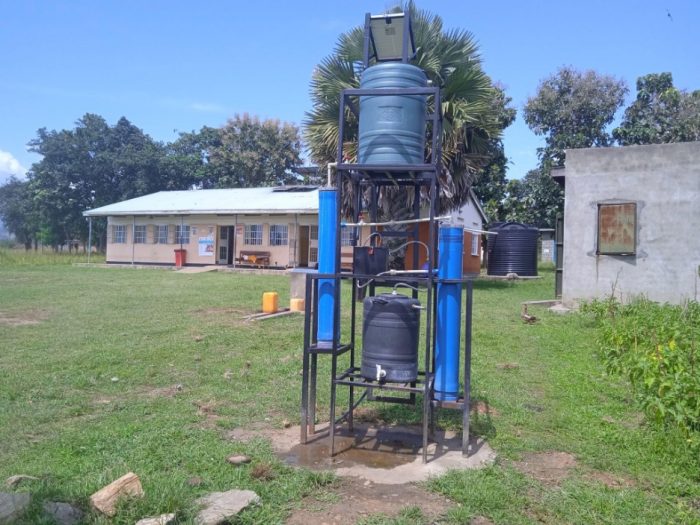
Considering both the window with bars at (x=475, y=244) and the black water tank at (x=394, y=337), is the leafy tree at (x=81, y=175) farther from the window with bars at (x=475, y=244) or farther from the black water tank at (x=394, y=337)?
the black water tank at (x=394, y=337)

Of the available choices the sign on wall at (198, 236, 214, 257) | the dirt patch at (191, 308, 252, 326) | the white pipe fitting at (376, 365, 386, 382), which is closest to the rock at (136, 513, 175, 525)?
the white pipe fitting at (376, 365, 386, 382)

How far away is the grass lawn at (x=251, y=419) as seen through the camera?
345 centimetres

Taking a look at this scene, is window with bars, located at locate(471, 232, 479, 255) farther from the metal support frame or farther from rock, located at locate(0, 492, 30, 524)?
rock, located at locate(0, 492, 30, 524)

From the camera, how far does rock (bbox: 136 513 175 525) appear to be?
2.94 metres

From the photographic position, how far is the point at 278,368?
22.1 feet

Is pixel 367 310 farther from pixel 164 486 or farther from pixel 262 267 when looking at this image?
pixel 262 267

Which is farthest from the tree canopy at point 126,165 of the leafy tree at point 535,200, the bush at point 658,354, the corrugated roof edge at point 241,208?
the bush at point 658,354

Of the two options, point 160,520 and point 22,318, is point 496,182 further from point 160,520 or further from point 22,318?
point 160,520

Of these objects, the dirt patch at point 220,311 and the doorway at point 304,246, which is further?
the doorway at point 304,246

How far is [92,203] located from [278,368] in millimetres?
41824

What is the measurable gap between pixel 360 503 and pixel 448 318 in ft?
5.15

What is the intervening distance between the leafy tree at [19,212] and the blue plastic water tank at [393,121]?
4464 cm

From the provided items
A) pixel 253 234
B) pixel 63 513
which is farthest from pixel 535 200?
pixel 63 513

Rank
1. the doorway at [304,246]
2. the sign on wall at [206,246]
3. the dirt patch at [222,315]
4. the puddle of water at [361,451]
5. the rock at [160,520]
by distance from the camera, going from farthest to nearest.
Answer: the sign on wall at [206,246]
the doorway at [304,246]
the dirt patch at [222,315]
the puddle of water at [361,451]
the rock at [160,520]
